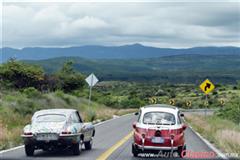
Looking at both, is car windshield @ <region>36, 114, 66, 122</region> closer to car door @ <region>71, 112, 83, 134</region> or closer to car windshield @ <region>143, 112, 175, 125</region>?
car door @ <region>71, 112, 83, 134</region>

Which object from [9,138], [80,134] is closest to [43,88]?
[9,138]

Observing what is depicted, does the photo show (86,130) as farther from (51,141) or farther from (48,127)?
(51,141)

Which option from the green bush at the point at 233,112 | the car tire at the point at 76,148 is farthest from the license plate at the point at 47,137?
the green bush at the point at 233,112

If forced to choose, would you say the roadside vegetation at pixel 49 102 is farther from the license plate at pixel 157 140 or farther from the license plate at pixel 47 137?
the license plate at pixel 157 140

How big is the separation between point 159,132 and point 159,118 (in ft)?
2.49

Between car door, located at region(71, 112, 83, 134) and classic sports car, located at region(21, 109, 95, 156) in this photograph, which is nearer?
classic sports car, located at region(21, 109, 95, 156)

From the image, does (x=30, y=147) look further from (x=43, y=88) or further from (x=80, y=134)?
(x=43, y=88)

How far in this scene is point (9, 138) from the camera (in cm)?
2039

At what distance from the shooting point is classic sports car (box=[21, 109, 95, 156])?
16.4 m

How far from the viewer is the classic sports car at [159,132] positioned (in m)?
15.8

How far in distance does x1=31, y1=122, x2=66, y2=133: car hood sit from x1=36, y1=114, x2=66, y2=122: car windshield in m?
0.31

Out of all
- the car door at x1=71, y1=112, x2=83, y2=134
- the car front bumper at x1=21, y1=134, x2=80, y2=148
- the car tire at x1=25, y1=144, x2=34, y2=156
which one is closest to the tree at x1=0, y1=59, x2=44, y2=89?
the car door at x1=71, y1=112, x2=83, y2=134

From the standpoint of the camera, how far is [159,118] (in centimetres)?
1648

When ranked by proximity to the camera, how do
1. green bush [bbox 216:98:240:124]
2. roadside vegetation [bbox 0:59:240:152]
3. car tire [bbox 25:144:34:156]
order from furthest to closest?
green bush [bbox 216:98:240:124], roadside vegetation [bbox 0:59:240:152], car tire [bbox 25:144:34:156]
